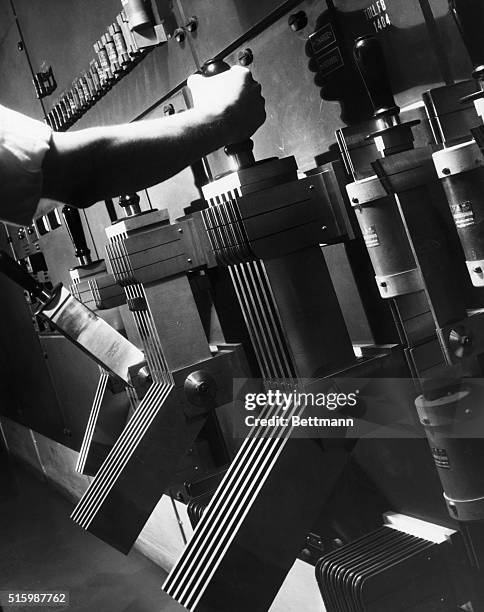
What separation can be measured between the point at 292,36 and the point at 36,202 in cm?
120

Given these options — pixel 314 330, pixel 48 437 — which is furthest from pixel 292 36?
pixel 48 437

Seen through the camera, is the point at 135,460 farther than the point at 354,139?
Yes

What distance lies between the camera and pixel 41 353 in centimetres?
509

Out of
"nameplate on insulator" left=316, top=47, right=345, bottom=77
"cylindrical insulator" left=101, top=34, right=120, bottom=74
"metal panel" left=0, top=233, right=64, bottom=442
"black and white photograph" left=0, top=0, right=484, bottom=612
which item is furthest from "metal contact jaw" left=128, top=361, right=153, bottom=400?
"metal panel" left=0, top=233, right=64, bottom=442

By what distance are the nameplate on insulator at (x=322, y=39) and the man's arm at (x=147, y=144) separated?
583 mm

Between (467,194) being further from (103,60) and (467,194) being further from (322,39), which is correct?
(103,60)

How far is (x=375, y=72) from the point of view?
1615 millimetres

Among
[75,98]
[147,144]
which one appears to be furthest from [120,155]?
[75,98]

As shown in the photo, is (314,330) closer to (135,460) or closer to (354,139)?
(354,139)

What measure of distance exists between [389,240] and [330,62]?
630 mm

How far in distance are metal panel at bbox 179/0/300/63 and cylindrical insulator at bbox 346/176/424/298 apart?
0.74 m

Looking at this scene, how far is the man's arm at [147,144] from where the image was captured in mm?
1210

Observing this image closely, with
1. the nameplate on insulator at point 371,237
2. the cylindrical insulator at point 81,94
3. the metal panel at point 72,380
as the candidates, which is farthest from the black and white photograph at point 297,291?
the metal panel at point 72,380

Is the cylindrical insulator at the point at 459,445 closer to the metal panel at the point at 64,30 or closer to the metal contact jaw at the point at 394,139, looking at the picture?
the metal contact jaw at the point at 394,139
